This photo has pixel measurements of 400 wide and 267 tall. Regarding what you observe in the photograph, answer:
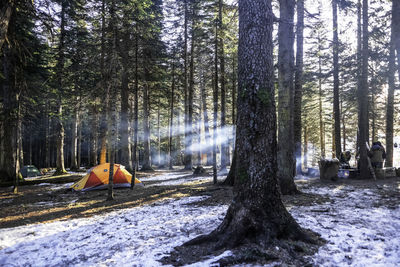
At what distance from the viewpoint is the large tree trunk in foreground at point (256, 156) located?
13.0 feet

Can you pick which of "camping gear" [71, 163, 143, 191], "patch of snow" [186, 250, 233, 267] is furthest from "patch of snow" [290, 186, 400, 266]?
"camping gear" [71, 163, 143, 191]

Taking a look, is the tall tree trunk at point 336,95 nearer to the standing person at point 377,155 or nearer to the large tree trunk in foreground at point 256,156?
the standing person at point 377,155

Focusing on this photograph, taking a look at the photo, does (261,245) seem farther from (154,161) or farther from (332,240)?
(154,161)

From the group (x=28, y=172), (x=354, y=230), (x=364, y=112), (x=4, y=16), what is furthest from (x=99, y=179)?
(x=28, y=172)

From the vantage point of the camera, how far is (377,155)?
1162 centimetres

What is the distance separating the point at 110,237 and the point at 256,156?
12.1ft

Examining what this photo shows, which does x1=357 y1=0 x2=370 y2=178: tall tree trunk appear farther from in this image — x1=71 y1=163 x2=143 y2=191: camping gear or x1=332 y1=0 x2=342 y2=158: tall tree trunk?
x1=71 y1=163 x2=143 y2=191: camping gear

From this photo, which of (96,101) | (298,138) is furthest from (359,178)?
(96,101)

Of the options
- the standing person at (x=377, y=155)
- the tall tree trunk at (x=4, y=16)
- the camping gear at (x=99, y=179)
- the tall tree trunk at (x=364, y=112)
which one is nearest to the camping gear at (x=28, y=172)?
the camping gear at (x=99, y=179)

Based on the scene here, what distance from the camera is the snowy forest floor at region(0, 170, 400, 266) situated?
3.85 m

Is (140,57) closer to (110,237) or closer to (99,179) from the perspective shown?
(99,179)

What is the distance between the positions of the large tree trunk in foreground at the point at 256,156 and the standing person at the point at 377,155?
33.8 ft

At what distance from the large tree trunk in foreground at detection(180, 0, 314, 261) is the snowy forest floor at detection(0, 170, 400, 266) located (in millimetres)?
540

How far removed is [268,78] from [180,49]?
65.6ft
